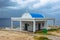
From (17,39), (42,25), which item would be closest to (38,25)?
(42,25)

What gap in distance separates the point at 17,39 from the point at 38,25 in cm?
1308

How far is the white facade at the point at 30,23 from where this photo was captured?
1461 inches

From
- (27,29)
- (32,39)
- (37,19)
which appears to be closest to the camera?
(32,39)

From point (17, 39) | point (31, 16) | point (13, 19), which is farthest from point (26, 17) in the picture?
point (17, 39)

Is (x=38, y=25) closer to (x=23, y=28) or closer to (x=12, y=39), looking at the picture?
(x=23, y=28)

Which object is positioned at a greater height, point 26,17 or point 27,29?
point 26,17

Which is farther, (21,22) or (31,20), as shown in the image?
(21,22)

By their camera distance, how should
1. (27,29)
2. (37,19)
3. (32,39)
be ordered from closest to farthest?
(32,39)
(37,19)
(27,29)

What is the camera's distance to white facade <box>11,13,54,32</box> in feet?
122

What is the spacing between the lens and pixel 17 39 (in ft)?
89.7

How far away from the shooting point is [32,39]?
Answer: 26.6 meters

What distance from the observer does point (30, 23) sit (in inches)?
1544

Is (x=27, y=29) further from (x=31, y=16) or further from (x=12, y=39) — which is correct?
(x=12, y=39)

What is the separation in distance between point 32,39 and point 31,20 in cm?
1079
